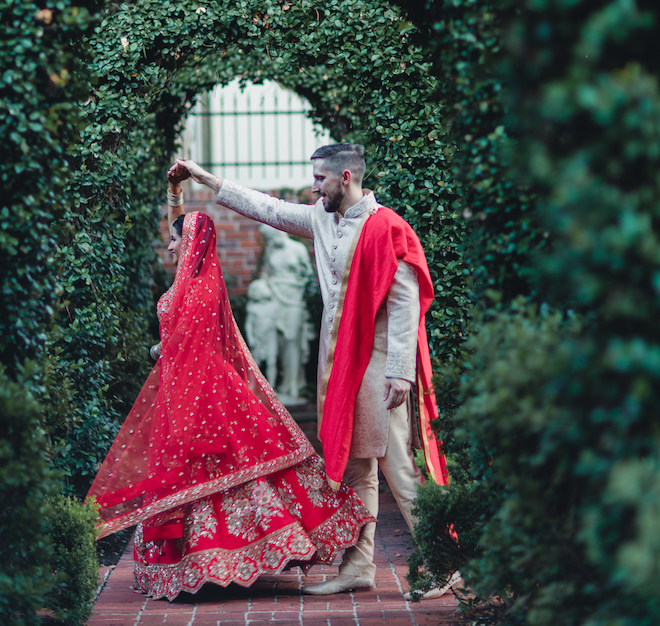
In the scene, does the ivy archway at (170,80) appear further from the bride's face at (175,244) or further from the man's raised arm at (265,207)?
the man's raised arm at (265,207)

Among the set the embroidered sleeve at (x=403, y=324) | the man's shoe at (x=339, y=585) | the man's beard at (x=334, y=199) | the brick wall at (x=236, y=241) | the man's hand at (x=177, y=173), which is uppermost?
the man's hand at (x=177, y=173)

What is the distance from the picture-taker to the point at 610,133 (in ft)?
4.43

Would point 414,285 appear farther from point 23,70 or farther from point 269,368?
point 269,368

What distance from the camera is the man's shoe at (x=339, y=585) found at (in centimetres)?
350

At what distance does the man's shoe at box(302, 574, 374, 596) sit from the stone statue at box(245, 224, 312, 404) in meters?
5.41

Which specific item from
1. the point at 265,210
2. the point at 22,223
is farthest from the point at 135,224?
the point at 22,223

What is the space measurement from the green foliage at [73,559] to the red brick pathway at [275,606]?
25 cm

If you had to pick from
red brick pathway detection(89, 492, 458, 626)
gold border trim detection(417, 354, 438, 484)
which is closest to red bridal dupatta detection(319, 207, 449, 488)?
gold border trim detection(417, 354, 438, 484)

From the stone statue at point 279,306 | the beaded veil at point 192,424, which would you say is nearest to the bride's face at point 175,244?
the beaded veil at point 192,424

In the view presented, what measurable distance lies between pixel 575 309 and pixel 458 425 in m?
1.00

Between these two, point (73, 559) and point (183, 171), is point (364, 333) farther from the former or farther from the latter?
point (73, 559)

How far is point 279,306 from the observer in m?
8.90

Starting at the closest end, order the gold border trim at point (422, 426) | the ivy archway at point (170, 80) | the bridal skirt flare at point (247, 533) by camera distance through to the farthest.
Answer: the bridal skirt flare at point (247, 533), the gold border trim at point (422, 426), the ivy archway at point (170, 80)

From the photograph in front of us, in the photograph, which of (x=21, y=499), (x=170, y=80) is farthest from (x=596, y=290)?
(x=170, y=80)
